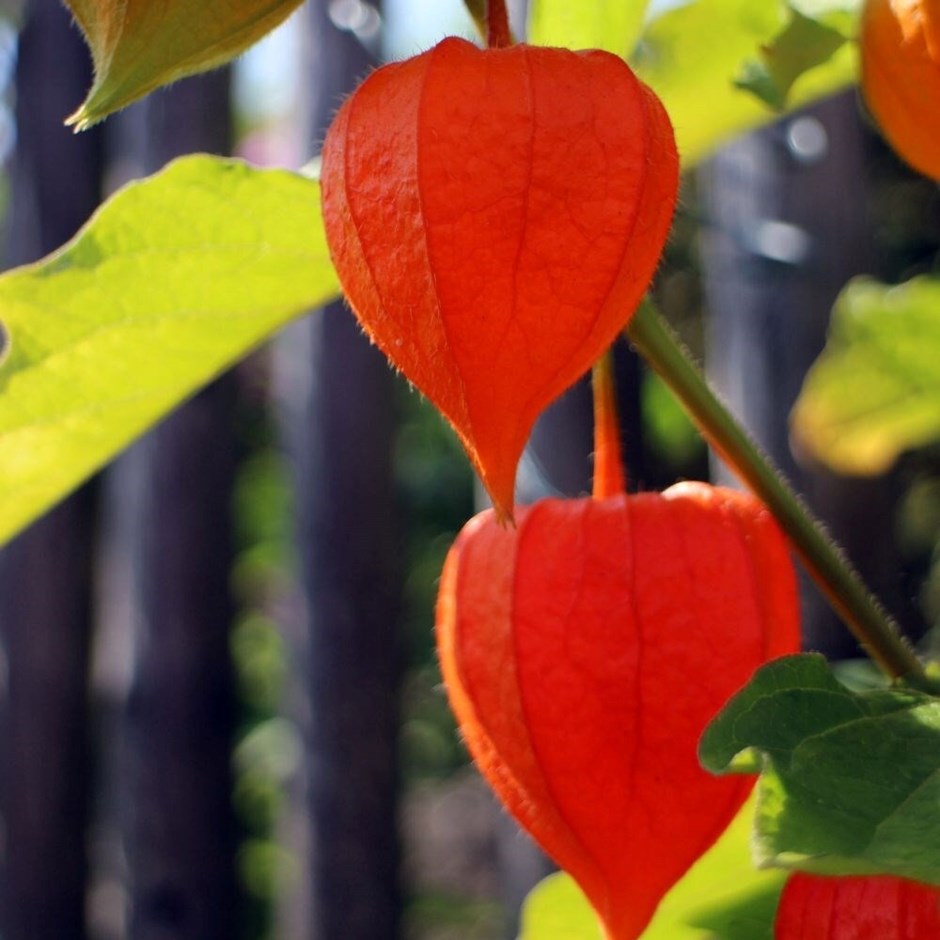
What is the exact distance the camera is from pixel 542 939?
2.43 ft

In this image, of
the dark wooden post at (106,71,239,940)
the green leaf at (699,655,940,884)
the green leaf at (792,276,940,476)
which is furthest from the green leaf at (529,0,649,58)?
the dark wooden post at (106,71,239,940)

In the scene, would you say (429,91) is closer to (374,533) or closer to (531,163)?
(531,163)

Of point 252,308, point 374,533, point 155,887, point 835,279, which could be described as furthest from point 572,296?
point 155,887

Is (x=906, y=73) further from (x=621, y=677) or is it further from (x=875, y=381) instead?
(x=875, y=381)

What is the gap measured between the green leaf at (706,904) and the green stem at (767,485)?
0.14 m

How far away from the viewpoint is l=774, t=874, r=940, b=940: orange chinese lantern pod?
482 millimetres

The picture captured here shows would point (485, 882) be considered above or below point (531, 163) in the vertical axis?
below

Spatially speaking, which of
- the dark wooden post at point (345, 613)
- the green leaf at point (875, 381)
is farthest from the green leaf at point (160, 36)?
the dark wooden post at point (345, 613)

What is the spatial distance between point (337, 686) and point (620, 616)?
149cm

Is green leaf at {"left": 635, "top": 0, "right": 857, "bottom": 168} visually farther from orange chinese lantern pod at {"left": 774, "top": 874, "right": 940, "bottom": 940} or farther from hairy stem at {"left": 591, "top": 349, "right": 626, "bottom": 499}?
orange chinese lantern pod at {"left": 774, "top": 874, "right": 940, "bottom": 940}

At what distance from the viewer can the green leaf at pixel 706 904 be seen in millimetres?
685

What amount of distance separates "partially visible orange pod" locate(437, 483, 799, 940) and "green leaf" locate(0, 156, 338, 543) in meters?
0.20

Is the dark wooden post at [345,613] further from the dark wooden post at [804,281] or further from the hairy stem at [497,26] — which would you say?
the hairy stem at [497,26]

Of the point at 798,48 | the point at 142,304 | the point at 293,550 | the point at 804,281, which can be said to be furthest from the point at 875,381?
the point at 293,550
